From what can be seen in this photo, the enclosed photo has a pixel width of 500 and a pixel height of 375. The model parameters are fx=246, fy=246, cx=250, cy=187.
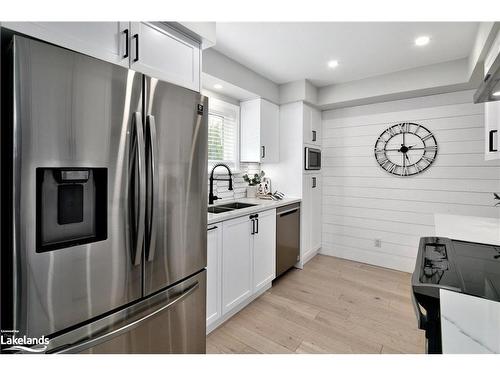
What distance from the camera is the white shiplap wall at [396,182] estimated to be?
9.36 ft

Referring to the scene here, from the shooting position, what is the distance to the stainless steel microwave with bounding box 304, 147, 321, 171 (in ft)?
11.0

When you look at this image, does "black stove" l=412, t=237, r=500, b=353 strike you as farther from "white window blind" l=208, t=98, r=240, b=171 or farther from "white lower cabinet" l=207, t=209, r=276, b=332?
"white window blind" l=208, t=98, r=240, b=171

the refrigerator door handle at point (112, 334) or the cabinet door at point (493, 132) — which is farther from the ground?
the cabinet door at point (493, 132)

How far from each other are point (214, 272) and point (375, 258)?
2583 mm

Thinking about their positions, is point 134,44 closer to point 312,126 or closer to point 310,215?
point 312,126

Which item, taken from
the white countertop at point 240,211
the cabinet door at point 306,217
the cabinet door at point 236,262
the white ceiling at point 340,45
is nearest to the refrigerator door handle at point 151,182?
the white countertop at point 240,211

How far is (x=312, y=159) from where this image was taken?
3471mm

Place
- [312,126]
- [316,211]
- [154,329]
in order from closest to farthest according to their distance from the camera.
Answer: [154,329] → [312,126] → [316,211]

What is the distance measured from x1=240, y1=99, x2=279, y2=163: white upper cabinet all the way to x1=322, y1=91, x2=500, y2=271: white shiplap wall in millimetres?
1071

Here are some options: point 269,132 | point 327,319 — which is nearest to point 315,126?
point 269,132

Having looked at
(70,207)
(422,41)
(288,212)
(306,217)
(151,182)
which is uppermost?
(422,41)

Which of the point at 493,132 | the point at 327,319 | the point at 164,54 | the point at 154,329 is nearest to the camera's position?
the point at 154,329

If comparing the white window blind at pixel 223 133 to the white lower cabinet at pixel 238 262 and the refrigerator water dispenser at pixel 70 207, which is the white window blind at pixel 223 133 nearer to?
the white lower cabinet at pixel 238 262

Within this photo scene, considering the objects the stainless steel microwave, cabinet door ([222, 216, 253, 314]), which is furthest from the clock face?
cabinet door ([222, 216, 253, 314])
